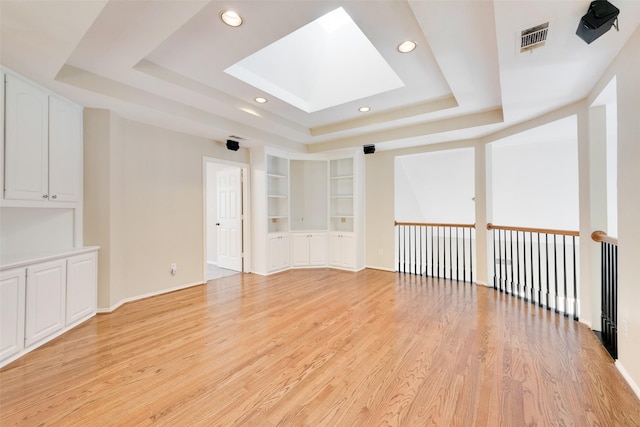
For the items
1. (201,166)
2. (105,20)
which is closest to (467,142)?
(201,166)

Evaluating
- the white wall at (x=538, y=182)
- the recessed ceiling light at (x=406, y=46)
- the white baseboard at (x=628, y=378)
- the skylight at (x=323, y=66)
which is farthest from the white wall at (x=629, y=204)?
the white wall at (x=538, y=182)

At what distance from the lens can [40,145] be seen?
2.61 m

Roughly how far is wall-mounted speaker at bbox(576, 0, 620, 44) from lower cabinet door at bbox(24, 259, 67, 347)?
4.53m

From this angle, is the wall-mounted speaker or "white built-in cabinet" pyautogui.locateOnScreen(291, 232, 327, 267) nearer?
the wall-mounted speaker

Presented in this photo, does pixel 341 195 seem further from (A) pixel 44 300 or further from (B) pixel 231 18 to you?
(A) pixel 44 300

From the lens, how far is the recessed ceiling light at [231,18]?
77.6 inches

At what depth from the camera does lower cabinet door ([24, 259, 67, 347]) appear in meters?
2.37

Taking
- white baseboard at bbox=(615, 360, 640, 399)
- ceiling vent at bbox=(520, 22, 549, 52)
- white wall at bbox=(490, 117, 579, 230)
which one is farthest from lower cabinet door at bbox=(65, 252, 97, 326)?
white wall at bbox=(490, 117, 579, 230)

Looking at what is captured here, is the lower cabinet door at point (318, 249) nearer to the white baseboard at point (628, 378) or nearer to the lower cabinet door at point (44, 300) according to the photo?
the lower cabinet door at point (44, 300)

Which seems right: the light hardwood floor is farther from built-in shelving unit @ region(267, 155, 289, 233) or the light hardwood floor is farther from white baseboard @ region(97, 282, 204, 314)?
built-in shelving unit @ region(267, 155, 289, 233)

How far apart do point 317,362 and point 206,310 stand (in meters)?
1.82

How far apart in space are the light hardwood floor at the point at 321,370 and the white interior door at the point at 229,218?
2058mm

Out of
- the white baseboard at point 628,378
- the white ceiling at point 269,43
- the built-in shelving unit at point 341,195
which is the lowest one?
the white baseboard at point 628,378

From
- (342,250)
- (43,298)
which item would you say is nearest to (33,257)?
(43,298)
